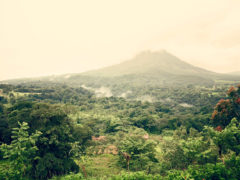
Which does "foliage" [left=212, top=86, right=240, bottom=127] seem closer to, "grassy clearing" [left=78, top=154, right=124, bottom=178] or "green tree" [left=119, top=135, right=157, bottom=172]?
"green tree" [left=119, top=135, right=157, bottom=172]

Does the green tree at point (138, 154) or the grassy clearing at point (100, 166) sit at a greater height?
the green tree at point (138, 154)

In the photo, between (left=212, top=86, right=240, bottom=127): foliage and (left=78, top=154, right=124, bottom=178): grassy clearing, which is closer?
(left=78, top=154, right=124, bottom=178): grassy clearing

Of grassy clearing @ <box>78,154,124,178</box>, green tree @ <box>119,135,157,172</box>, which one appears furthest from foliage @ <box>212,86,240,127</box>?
grassy clearing @ <box>78,154,124,178</box>

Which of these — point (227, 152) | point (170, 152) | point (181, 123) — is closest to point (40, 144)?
point (170, 152)

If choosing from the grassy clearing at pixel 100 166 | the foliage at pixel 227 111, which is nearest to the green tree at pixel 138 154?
the grassy clearing at pixel 100 166

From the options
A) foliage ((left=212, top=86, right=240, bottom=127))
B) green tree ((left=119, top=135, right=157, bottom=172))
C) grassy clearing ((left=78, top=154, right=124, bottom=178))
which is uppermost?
foliage ((left=212, top=86, right=240, bottom=127))

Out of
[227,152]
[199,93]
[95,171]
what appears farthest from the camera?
[199,93]

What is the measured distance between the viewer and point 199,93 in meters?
64.1

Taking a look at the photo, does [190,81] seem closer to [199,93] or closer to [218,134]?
[199,93]

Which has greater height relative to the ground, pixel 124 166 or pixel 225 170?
pixel 225 170

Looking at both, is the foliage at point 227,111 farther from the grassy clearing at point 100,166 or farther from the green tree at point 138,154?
the grassy clearing at point 100,166

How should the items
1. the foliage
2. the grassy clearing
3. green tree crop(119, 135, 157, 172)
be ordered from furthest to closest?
the foliage → the grassy clearing → green tree crop(119, 135, 157, 172)

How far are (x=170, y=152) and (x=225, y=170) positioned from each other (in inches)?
161

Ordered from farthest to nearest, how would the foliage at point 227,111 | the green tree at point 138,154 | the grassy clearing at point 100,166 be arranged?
the foliage at point 227,111 < the grassy clearing at point 100,166 < the green tree at point 138,154
